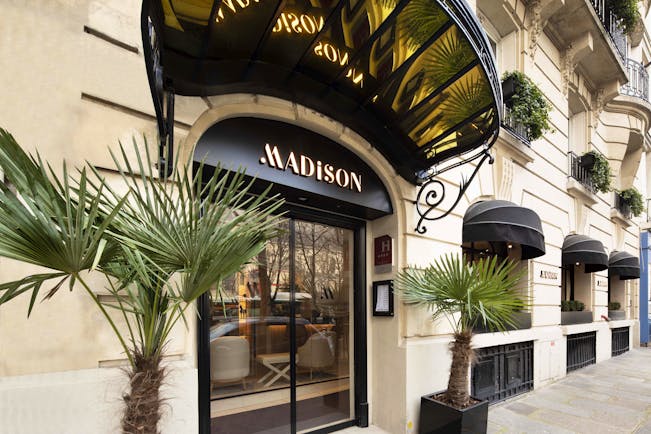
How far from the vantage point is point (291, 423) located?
464 centimetres

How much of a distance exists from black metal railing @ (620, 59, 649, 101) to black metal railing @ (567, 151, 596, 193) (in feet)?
16.9

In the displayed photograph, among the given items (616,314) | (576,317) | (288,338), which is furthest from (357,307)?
(616,314)

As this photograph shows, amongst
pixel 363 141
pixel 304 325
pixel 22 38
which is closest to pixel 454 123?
pixel 363 141

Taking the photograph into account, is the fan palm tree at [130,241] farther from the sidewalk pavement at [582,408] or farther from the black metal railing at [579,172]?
the black metal railing at [579,172]

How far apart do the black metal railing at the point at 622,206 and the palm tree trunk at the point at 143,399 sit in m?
16.8

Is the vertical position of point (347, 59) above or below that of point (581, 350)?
above

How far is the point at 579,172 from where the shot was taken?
34.7 feet

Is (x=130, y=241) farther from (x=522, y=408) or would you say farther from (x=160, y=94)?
(x=522, y=408)

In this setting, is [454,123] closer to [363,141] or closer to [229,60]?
[363,141]

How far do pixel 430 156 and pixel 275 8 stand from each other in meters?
3.03

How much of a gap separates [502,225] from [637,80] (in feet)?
44.9

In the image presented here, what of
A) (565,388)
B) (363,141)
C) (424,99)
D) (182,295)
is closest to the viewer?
(182,295)

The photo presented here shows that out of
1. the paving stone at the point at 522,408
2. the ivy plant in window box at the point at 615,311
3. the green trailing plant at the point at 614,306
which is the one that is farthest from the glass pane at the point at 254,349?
the green trailing plant at the point at 614,306

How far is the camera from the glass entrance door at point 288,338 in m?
4.43
